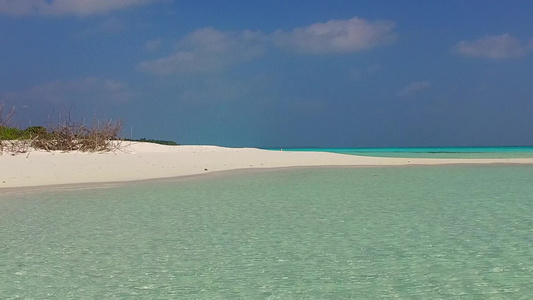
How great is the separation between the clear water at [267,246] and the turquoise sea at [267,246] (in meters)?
0.02

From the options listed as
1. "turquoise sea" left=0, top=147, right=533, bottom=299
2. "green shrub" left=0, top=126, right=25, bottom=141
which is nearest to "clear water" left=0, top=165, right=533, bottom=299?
"turquoise sea" left=0, top=147, right=533, bottom=299

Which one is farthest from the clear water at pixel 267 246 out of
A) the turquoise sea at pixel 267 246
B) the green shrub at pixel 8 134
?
the green shrub at pixel 8 134

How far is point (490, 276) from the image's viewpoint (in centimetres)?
422

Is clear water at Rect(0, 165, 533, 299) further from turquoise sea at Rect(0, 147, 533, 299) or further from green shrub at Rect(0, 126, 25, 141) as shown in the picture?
green shrub at Rect(0, 126, 25, 141)

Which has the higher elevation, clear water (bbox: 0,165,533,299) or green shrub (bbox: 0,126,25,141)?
green shrub (bbox: 0,126,25,141)

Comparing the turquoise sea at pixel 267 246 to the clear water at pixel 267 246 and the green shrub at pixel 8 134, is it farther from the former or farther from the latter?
the green shrub at pixel 8 134

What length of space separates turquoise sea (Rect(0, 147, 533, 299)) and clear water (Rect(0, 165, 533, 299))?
16 millimetres

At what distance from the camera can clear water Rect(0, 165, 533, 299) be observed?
398 centimetres

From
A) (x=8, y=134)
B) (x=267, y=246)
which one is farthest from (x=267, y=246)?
(x=8, y=134)

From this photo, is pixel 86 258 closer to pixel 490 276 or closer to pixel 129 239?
pixel 129 239

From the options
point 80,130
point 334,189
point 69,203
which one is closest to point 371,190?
point 334,189

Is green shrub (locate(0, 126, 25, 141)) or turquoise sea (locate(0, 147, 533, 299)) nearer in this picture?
turquoise sea (locate(0, 147, 533, 299))

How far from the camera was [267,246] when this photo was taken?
18.0 feet

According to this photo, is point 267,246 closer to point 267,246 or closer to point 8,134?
point 267,246
